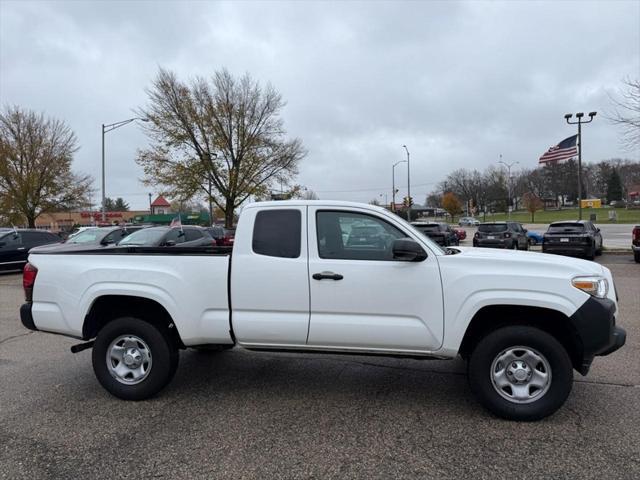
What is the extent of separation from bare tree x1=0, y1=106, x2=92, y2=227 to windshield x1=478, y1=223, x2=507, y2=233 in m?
27.2

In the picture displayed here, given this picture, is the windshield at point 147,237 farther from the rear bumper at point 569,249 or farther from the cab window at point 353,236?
the rear bumper at point 569,249

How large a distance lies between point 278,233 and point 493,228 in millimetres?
20248

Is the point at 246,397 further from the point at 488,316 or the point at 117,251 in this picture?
the point at 488,316

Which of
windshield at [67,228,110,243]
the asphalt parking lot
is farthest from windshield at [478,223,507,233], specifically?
the asphalt parking lot

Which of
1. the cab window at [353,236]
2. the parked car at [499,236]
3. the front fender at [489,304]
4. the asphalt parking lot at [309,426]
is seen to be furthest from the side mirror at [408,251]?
the parked car at [499,236]

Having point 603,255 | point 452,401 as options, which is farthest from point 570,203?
point 452,401

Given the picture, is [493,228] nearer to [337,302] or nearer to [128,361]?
[337,302]

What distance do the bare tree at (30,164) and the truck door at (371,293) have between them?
33027 mm

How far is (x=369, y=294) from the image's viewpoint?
4027mm

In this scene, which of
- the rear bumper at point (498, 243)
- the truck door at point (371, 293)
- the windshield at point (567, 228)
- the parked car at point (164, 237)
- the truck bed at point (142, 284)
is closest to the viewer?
the truck door at point (371, 293)

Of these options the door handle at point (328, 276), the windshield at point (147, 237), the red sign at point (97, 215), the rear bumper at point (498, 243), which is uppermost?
the red sign at point (97, 215)

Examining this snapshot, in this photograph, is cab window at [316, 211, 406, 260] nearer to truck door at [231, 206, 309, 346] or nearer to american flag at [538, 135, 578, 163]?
truck door at [231, 206, 309, 346]

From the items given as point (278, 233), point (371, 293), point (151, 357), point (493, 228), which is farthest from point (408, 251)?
point (493, 228)

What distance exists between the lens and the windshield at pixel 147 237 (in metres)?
14.0
